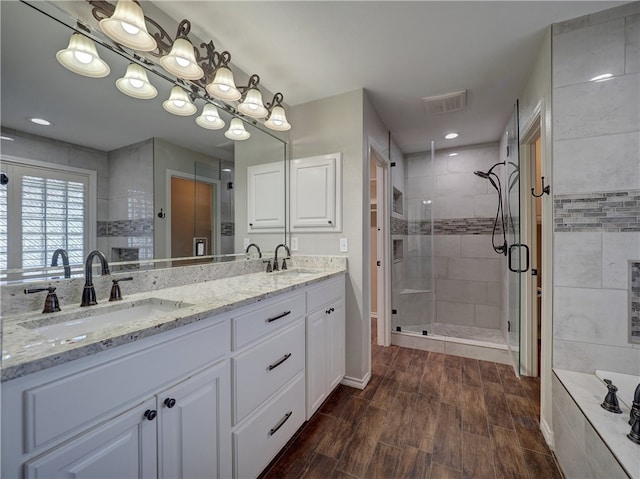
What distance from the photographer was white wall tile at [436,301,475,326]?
356 centimetres

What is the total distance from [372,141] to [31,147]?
2.15 meters

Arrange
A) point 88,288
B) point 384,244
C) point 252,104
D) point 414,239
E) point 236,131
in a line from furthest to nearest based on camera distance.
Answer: point 414,239
point 384,244
point 236,131
point 252,104
point 88,288

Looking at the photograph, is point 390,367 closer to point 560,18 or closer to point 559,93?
point 559,93

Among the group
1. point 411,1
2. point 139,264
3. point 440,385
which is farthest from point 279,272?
point 411,1

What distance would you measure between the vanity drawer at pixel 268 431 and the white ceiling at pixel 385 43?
2.03 metres

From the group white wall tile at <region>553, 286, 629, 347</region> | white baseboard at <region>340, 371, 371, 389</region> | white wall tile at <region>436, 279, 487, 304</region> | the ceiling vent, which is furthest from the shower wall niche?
white wall tile at <region>553, 286, 629, 347</region>

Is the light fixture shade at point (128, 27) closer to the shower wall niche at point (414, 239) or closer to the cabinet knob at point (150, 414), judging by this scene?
the cabinet knob at point (150, 414)

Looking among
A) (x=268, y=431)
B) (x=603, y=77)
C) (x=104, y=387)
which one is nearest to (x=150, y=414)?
(x=104, y=387)

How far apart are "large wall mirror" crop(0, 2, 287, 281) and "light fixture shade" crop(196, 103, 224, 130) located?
0.04 meters

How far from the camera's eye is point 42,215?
3.45 feet

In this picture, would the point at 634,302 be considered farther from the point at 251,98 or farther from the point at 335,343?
the point at 251,98

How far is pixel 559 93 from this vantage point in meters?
1.49

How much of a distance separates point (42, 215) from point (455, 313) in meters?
4.05

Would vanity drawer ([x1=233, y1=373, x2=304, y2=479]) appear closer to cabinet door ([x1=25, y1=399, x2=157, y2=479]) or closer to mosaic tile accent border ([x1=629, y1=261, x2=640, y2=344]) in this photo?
Result: cabinet door ([x1=25, y1=399, x2=157, y2=479])
